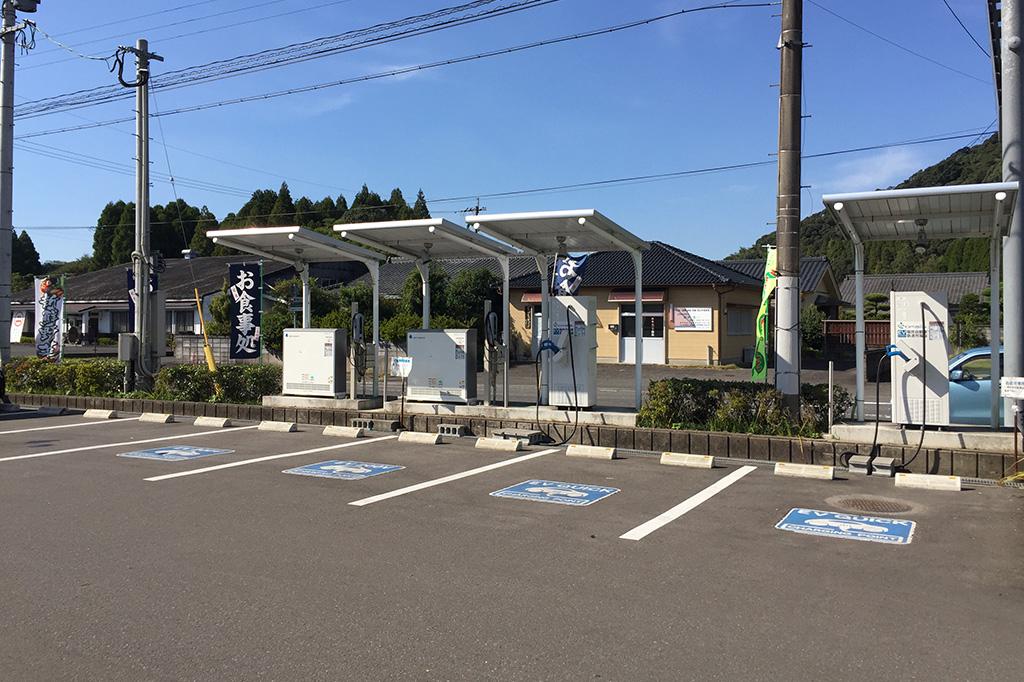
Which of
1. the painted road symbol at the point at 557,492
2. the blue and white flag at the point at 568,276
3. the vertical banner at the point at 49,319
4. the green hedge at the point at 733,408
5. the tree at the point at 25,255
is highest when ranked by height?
the tree at the point at 25,255

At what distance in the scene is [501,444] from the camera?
10.5 meters

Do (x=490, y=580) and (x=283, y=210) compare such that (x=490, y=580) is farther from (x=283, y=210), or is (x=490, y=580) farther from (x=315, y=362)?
(x=283, y=210)

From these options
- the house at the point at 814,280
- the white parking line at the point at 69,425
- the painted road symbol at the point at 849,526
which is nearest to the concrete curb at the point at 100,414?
the white parking line at the point at 69,425

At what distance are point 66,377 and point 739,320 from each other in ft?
78.7

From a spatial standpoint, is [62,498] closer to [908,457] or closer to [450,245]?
[450,245]

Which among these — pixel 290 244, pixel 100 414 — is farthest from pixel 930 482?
pixel 100 414

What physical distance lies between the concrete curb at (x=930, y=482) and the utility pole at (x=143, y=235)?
1360 centimetres

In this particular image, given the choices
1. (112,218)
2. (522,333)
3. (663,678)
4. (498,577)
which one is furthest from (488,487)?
(112,218)

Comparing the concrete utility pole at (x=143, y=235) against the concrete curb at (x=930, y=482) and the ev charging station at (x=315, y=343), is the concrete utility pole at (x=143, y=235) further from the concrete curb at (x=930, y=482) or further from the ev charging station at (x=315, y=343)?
the concrete curb at (x=930, y=482)

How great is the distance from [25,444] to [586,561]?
896 cm

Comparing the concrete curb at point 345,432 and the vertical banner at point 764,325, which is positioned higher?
the vertical banner at point 764,325

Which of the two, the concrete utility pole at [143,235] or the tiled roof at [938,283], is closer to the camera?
the concrete utility pole at [143,235]

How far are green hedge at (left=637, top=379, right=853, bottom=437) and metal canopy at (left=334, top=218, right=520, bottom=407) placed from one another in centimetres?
254

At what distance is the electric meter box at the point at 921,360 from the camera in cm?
922
